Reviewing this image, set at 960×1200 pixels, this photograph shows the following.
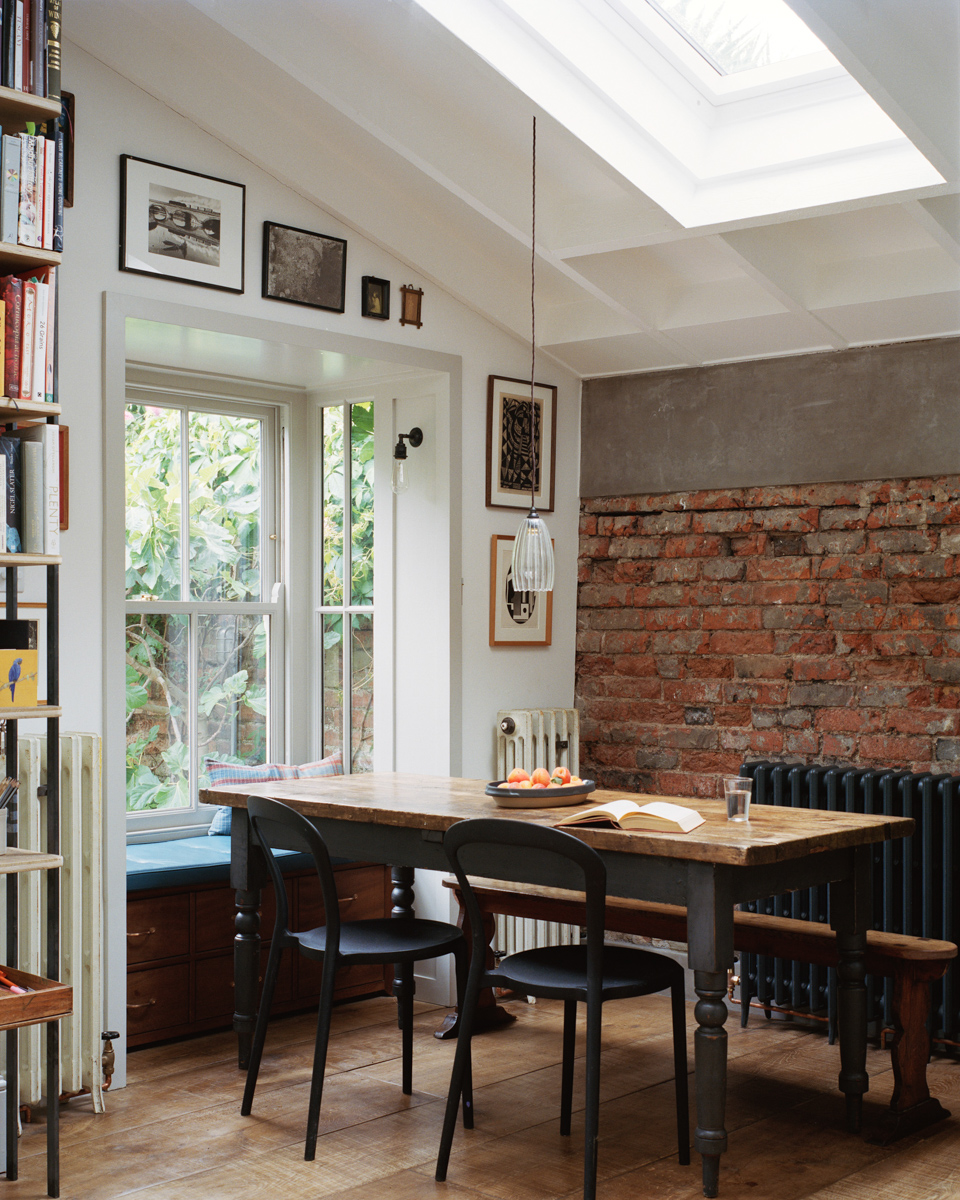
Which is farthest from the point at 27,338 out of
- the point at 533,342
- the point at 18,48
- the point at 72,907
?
the point at 533,342

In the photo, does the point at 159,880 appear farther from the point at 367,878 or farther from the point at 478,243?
the point at 478,243

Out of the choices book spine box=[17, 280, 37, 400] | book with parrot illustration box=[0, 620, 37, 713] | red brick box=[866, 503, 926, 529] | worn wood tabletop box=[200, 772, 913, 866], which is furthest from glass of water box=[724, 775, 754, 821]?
book spine box=[17, 280, 37, 400]

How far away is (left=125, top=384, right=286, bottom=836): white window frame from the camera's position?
471cm

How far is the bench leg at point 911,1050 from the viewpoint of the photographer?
11.3ft

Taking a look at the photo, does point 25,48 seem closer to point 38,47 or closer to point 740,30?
point 38,47

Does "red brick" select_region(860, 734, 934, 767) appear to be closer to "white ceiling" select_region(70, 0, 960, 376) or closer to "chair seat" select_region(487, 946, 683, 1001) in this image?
"white ceiling" select_region(70, 0, 960, 376)

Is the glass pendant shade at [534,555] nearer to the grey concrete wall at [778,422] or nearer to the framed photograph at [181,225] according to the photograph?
the framed photograph at [181,225]

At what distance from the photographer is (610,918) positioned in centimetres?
391

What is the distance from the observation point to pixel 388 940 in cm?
346

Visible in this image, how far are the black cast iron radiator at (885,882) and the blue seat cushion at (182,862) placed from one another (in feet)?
4.95

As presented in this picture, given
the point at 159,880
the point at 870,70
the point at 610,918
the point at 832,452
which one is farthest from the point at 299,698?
the point at 870,70

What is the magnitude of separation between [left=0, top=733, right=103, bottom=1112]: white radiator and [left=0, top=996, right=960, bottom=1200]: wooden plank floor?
15 centimetres

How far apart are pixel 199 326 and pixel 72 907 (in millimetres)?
1755

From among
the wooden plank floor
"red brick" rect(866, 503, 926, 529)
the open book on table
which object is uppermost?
"red brick" rect(866, 503, 926, 529)
